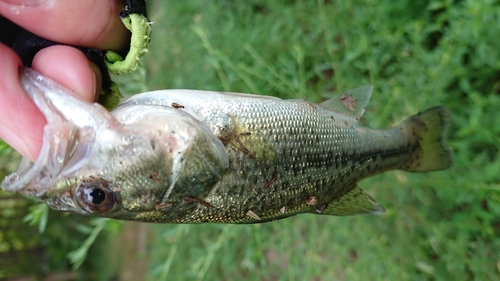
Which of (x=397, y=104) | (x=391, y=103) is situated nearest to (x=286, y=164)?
(x=391, y=103)

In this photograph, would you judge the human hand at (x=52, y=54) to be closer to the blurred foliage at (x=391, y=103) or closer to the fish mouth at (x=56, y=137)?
the fish mouth at (x=56, y=137)

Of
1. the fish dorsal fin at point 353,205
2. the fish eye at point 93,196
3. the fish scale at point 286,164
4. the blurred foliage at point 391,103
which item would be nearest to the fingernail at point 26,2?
the fish scale at point 286,164

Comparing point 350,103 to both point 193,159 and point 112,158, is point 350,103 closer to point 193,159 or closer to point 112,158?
point 193,159

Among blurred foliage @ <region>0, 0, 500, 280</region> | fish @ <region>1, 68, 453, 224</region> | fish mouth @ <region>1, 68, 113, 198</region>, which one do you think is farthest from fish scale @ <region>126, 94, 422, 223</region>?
blurred foliage @ <region>0, 0, 500, 280</region>

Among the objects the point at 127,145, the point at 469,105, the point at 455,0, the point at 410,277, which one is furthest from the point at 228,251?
the point at 455,0

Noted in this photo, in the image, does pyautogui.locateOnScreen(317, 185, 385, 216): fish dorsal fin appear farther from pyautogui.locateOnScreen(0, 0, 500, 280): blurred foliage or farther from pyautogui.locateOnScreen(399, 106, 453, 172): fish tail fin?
pyautogui.locateOnScreen(0, 0, 500, 280): blurred foliage

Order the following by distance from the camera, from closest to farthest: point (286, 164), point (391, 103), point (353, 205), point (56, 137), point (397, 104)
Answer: point (56, 137) → point (286, 164) → point (353, 205) → point (391, 103) → point (397, 104)

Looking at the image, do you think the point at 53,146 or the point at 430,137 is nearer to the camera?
the point at 53,146
